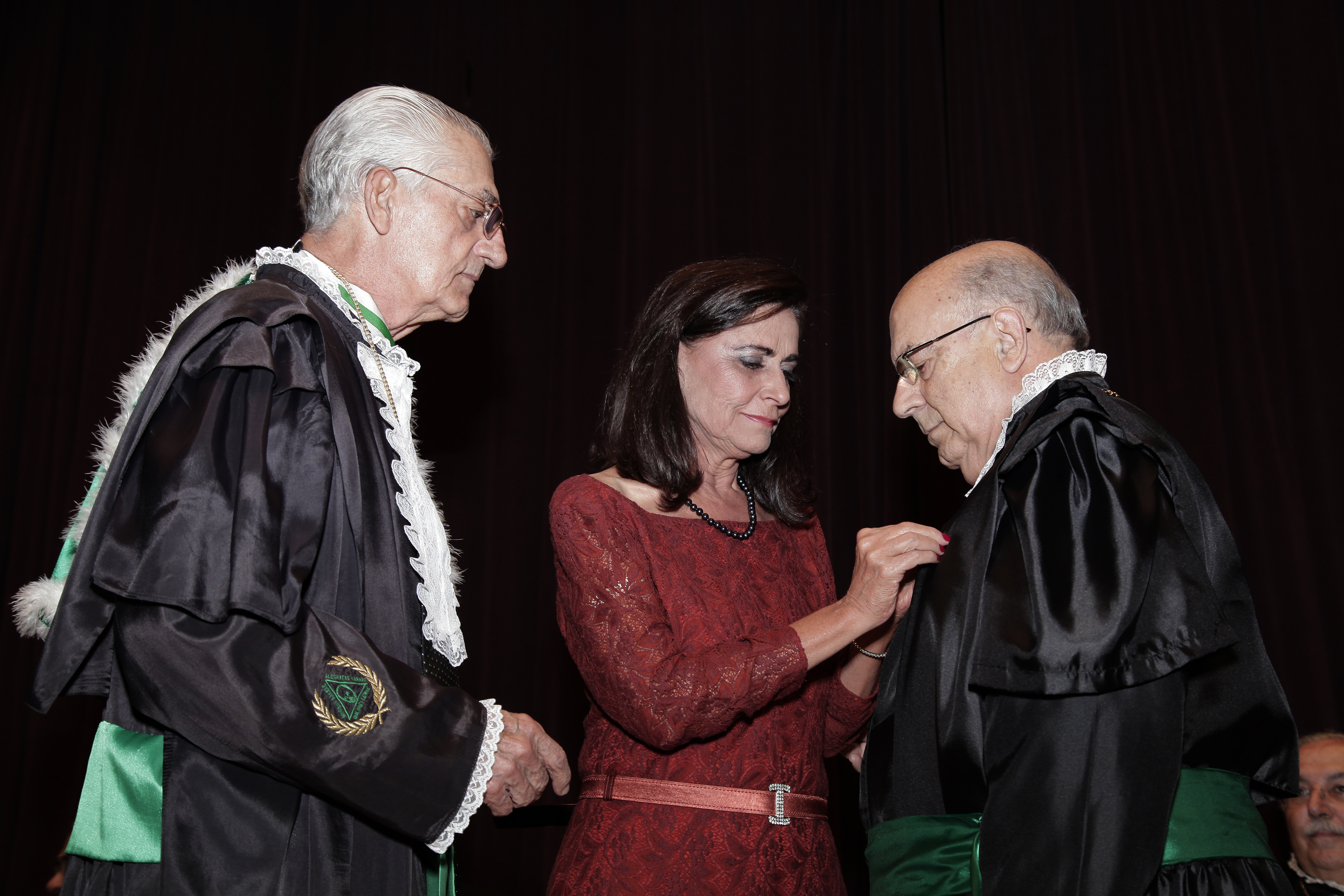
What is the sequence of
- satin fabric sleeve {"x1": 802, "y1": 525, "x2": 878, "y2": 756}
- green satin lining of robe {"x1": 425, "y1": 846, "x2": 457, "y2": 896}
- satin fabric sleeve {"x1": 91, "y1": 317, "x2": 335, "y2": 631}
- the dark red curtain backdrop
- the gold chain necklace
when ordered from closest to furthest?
satin fabric sleeve {"x1": 91, "y1": 317, "x2": 335, "y2": 631}, green satin lining of robe {"x1": 425, "y1": 846, "x2": 457, "y2": 896}, the gold chain necklace, satin fabric sleeve {"x1": 802, "y1": 525, "x2": 878, "y2": 756}, the dark red curtain backdrop

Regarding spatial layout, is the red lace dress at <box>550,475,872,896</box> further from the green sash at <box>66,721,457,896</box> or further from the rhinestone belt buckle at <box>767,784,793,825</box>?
the green sash at <box>66,721,457,896</box>

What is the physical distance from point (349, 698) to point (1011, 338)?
47.0 inches

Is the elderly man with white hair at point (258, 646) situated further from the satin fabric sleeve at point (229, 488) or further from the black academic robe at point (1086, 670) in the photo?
the black academic robe at point (1086, 670)

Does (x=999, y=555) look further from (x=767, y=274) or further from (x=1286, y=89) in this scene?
(x=1286, y=89)

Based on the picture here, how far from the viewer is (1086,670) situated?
4.09 ft

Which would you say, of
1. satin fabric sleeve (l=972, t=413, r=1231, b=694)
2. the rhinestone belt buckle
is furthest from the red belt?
satin fabric sleeve (l=972, t=413, r=1231, b=694)

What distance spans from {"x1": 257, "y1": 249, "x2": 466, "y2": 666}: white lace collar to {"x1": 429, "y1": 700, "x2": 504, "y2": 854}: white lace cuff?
268mm

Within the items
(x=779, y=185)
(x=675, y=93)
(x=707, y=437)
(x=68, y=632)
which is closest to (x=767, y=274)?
(x=707, y=437)

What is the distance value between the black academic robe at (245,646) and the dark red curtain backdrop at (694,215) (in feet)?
8.60

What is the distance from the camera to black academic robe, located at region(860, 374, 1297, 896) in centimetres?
125

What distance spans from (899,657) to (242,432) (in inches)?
41.4

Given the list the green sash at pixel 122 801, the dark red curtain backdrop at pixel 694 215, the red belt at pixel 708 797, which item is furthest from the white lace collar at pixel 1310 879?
the green sash at pixel 122 801

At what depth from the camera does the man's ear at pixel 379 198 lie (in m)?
1.76

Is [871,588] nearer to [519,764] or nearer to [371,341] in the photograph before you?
[519,764]
